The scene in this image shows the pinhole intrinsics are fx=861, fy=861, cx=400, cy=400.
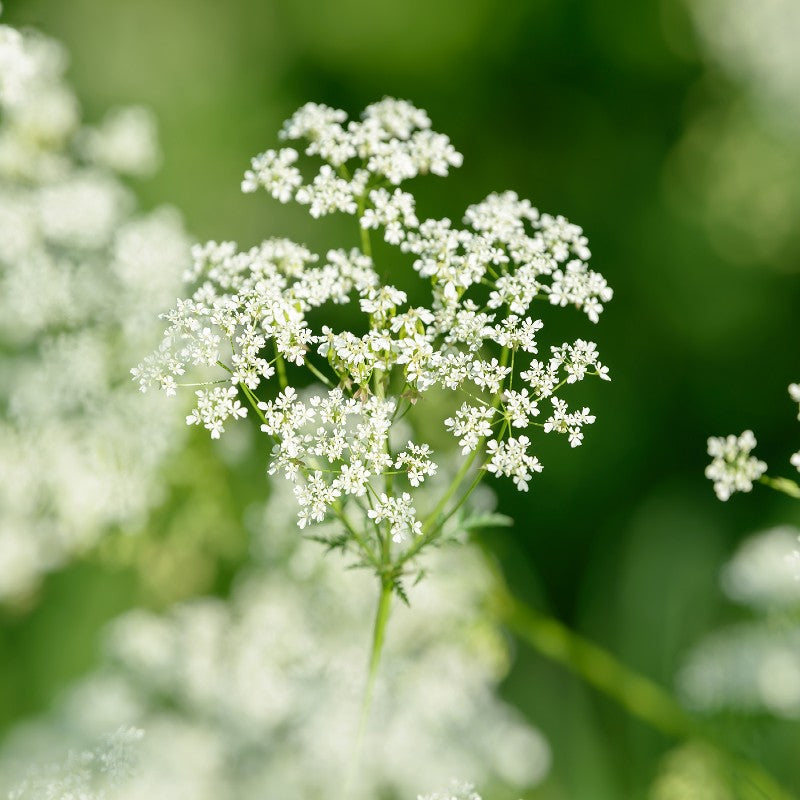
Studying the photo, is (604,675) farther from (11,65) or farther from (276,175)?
(11,65)

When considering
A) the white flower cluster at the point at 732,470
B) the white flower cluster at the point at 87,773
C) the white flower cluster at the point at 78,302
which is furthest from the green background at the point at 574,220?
the white flower cluster at the point at 732,470

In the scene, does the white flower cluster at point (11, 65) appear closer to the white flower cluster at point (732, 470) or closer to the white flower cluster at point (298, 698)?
the white flower cluster at point (298, 698)

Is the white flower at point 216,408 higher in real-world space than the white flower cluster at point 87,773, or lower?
higher

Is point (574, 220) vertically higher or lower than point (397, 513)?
higher

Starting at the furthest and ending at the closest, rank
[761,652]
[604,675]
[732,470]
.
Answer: [761,652] → [604,675] → [732,470]

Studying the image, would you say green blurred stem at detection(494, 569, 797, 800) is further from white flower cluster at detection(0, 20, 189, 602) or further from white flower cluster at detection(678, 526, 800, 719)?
white flower cluster at detection(0, 20, 189, 602)

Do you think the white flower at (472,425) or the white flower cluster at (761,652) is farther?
the white flower cluster at (761,652)

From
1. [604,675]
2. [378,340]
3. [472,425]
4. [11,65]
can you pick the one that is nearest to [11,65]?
[11,65]
